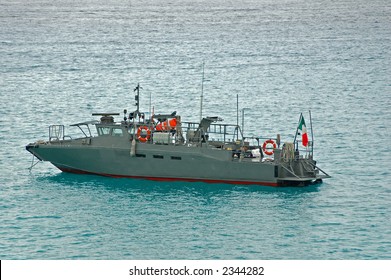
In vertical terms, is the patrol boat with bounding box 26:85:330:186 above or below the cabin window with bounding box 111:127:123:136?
below

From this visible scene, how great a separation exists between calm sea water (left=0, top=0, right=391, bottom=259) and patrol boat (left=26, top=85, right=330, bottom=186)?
0.96m

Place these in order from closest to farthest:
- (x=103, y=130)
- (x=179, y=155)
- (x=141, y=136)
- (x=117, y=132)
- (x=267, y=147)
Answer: (x=179, y=155), (x=267, y=147), (x=141, y=136), (x=117, y=132), (x=103, y=130)

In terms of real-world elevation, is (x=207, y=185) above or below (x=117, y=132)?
below

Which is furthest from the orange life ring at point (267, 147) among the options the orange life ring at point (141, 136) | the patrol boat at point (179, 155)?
the orange life ring at point (141, 136)

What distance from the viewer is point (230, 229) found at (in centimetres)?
7100

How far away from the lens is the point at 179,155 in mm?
80562

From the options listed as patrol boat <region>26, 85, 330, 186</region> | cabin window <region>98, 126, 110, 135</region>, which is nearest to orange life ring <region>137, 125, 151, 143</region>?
patrol boat <region>26, 85, 330, 186</region>

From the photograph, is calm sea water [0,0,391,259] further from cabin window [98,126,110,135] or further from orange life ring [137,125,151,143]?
cabin window [98,126,110,135]

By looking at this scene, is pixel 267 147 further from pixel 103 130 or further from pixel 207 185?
pixel 103 130

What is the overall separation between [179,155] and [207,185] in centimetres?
314

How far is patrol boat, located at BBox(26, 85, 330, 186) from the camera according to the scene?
79438mm

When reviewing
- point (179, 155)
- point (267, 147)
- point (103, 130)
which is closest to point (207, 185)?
point (179, 155)

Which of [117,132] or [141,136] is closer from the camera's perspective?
[141,136]

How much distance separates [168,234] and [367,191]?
18964 mm
